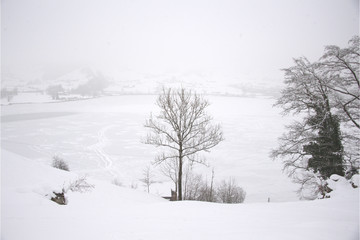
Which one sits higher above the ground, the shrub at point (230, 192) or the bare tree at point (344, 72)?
the bare tree at point (344, 72)

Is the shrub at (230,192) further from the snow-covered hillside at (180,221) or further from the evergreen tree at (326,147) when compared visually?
the snow-covered hillside at (180,221)

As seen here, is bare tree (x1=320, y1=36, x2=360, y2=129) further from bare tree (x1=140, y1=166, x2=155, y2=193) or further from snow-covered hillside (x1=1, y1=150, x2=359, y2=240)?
bare tree (x1=140, y1=166, x2=155, y2=193)

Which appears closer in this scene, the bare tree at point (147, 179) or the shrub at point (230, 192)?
the shrub at point (230, 192)

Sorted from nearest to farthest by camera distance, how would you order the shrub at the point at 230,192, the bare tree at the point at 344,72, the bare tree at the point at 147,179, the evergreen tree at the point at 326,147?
the bare tree at the point at 344,72
the evergreen tree at the point at 326,147
the shrub at the point at 230,192
the bare tree at the point at 147,179

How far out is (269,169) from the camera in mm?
26828

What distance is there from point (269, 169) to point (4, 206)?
94.4 feet

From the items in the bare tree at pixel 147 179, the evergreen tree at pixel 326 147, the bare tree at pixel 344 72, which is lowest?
the bare tree at pixel 147 179

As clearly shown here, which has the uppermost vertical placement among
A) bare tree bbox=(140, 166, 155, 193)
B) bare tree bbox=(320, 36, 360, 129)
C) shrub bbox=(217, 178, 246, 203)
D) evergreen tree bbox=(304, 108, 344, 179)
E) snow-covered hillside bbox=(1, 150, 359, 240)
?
bare tree bbox=(320, 36, 360, 129)

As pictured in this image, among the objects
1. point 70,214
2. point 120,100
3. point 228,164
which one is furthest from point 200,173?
point 120,100

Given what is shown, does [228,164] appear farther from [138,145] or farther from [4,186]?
[4,186]

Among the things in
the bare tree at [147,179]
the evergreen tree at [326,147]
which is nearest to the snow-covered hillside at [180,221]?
the evergreen tree at [326,147]

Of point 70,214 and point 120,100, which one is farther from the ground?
point 120,100

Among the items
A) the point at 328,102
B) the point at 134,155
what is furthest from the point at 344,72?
the point at 134,155

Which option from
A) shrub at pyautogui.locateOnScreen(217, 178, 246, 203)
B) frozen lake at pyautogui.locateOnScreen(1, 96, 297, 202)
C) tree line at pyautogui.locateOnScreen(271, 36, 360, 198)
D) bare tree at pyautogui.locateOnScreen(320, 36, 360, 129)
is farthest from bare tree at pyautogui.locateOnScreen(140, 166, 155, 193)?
bare tree at pyautogui.locateOnScreen(320, 36, 360, 129)
